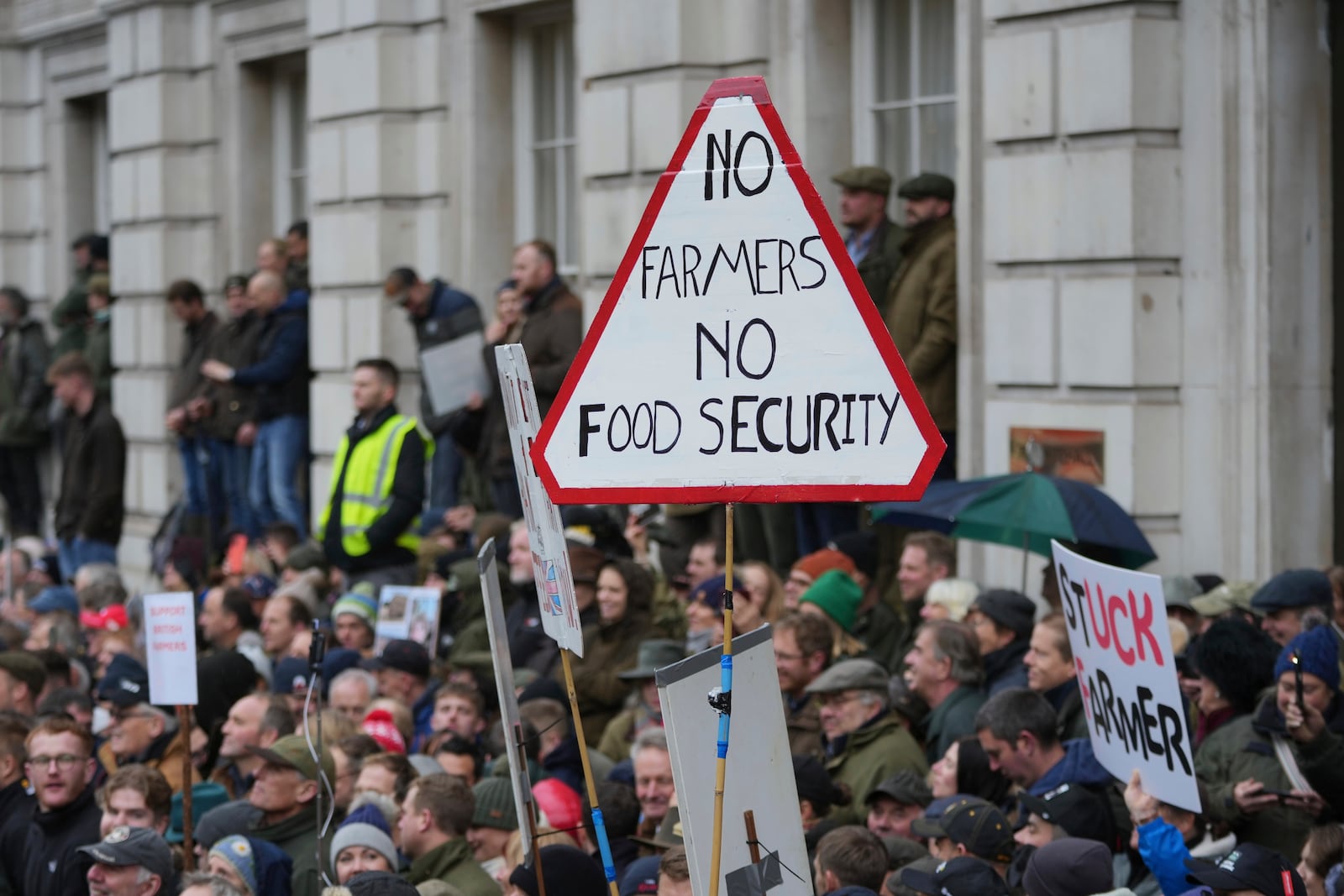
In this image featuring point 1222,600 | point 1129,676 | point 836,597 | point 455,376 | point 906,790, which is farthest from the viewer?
point 455,376

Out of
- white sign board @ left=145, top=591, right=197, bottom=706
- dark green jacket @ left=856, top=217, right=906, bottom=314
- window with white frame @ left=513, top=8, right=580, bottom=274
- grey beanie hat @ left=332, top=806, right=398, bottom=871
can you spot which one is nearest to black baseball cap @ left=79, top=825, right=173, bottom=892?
grey beanie hat @ left=332, top=806, right=398, bottom=871

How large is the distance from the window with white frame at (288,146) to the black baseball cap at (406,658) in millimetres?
9779

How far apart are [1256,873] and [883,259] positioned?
652cm

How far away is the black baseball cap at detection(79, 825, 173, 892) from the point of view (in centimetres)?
645

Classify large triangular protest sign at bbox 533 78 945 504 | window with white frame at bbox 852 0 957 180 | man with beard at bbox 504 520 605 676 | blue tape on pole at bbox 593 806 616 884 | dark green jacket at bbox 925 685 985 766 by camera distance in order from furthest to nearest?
window with white frame at bbox 852 0 957 180 < man with beard at bbox 504 520 605 676 < dark green jacket at bbox 925 685 985 766 < blue tape on pole at bbox 593 806 616 884 < large triangular protest sign at bbox 533 78 945 504

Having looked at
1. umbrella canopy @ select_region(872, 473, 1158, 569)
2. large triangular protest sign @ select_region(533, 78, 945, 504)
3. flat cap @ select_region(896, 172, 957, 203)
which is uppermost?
flat cap @ select_region(896, 172, 957, 203)

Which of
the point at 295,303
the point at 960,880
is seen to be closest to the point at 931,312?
the point at 960,880

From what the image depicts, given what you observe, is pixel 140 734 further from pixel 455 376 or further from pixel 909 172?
pixel 909 172

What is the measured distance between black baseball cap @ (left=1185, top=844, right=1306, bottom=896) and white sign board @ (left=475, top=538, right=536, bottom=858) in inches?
64.9

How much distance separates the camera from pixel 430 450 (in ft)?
47.0

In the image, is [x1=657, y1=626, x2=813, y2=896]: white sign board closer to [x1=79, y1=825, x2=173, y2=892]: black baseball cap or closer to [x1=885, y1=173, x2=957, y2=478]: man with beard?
[x1=79, y1=825, x2=173, y2=892]: black baseball cap

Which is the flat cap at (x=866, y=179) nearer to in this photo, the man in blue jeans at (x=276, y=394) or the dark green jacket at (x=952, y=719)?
the dark green jacket at (x=952, y=719)

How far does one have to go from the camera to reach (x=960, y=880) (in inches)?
227

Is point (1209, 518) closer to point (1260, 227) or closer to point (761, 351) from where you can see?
point (1260, 227)
